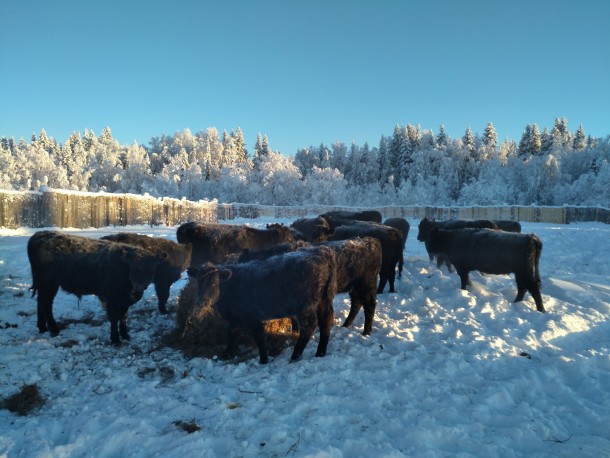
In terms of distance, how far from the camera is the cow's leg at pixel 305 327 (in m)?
5.95

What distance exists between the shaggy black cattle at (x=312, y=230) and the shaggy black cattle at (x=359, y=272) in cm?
352

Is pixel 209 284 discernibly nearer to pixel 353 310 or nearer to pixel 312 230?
pixel 353 310

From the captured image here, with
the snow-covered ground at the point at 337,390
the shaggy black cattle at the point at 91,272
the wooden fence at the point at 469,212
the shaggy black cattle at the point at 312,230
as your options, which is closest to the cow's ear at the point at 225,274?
the snow-covered ground at the point at 337,390

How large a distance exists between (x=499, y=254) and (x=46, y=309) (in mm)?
9805

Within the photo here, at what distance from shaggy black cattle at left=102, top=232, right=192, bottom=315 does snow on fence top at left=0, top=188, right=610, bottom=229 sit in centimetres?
1286

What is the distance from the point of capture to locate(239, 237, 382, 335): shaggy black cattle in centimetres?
678

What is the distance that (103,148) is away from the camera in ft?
304

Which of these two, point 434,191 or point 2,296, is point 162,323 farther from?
point 434,191

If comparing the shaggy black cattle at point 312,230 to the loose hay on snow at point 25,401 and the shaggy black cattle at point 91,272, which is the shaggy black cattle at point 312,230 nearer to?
the shaggy black cattle at point 91,272

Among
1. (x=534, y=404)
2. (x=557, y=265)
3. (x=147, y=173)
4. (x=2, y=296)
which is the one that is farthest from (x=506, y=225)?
(x=147, y=173)

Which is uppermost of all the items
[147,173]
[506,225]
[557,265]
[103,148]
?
[103,148]

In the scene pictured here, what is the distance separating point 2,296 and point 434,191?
76042 mm

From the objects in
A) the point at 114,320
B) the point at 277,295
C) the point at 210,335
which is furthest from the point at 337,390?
the point at 114,320

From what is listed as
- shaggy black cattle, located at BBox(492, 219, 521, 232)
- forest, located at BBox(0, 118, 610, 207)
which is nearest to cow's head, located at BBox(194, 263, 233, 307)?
shaggy black cattle, located at BBox(492, 219, 521, 232)
